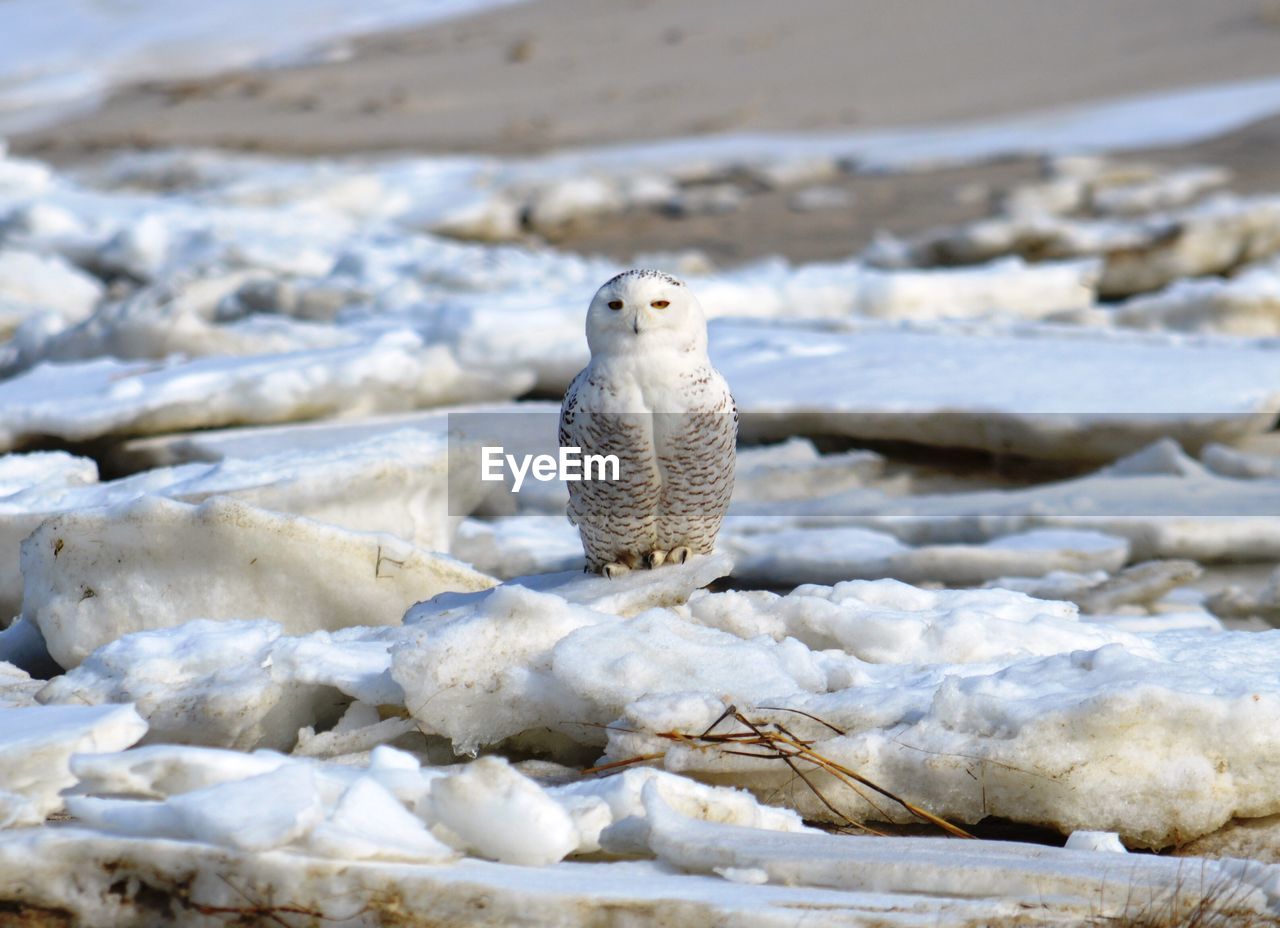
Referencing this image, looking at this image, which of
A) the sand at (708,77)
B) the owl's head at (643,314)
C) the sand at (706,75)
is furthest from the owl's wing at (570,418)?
the sand at (706,75)

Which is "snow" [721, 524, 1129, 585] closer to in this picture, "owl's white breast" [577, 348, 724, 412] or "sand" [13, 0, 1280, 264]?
"owl's white breast" [577, 348, 724, 412]

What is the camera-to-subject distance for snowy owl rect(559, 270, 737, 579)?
3006 millimetres

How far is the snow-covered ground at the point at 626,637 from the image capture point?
2.31 metres

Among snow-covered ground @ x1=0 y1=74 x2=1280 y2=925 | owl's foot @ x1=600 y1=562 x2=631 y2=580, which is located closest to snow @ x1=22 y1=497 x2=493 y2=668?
snow-covered ground @ x1=0 y1=74 x2=1280 y2=925

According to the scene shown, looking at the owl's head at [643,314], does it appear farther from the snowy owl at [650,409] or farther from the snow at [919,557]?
the snow at [919,557]

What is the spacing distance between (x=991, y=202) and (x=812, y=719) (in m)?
10.7

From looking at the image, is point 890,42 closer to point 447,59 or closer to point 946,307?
point 447,59

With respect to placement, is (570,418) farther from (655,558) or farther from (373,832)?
(373,832)

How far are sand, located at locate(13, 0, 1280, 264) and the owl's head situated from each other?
1130 cm

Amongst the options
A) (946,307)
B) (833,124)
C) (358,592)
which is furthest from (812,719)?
(833,124)

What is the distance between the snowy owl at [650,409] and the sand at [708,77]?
1122 cm

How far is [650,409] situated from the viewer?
3033 mm

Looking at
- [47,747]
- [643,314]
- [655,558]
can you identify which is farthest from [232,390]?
[47,747]

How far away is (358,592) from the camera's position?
3.50 metres
